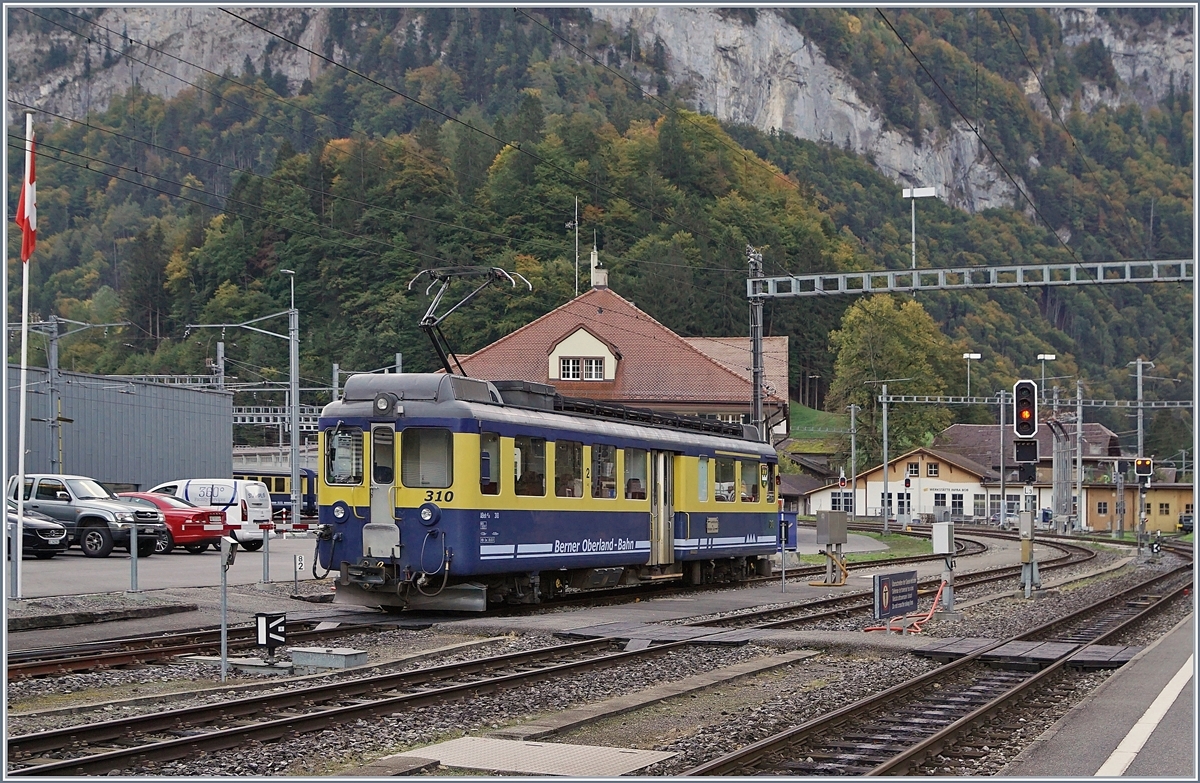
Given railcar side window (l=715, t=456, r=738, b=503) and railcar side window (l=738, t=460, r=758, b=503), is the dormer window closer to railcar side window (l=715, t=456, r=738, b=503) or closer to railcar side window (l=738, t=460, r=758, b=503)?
railcar side window (l=738, t=460, r=758, b=503)

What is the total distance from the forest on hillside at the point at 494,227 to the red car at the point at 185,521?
16887 mm

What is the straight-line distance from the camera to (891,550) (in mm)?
48219

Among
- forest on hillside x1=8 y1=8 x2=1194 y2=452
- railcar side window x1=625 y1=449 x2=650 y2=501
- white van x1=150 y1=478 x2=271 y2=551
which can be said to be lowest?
white van x1=150 y1=478 x2=271 y2=551

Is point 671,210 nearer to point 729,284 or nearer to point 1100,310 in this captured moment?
point 729,284

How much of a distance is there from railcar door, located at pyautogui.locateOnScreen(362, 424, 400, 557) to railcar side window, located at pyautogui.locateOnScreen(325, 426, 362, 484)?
0.23 meters

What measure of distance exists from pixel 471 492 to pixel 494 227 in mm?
74672

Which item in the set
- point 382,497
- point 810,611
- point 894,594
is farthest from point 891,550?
point 382,497

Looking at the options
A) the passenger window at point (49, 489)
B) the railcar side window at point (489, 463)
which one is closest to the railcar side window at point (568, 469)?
the railcar side window at point (489, 463)

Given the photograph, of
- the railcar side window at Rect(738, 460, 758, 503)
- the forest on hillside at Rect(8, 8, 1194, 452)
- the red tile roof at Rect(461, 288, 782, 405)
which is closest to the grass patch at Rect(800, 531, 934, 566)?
the railcar side window at Rect(738, 460, 758, 503)

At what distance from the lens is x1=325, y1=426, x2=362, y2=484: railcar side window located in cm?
1919

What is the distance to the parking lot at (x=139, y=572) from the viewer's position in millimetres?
22500

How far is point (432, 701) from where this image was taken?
11961 mm

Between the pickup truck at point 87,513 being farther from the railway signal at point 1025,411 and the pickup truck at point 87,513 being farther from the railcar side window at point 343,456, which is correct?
the railway signal at point 1025,411

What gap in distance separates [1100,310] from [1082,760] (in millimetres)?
164028
